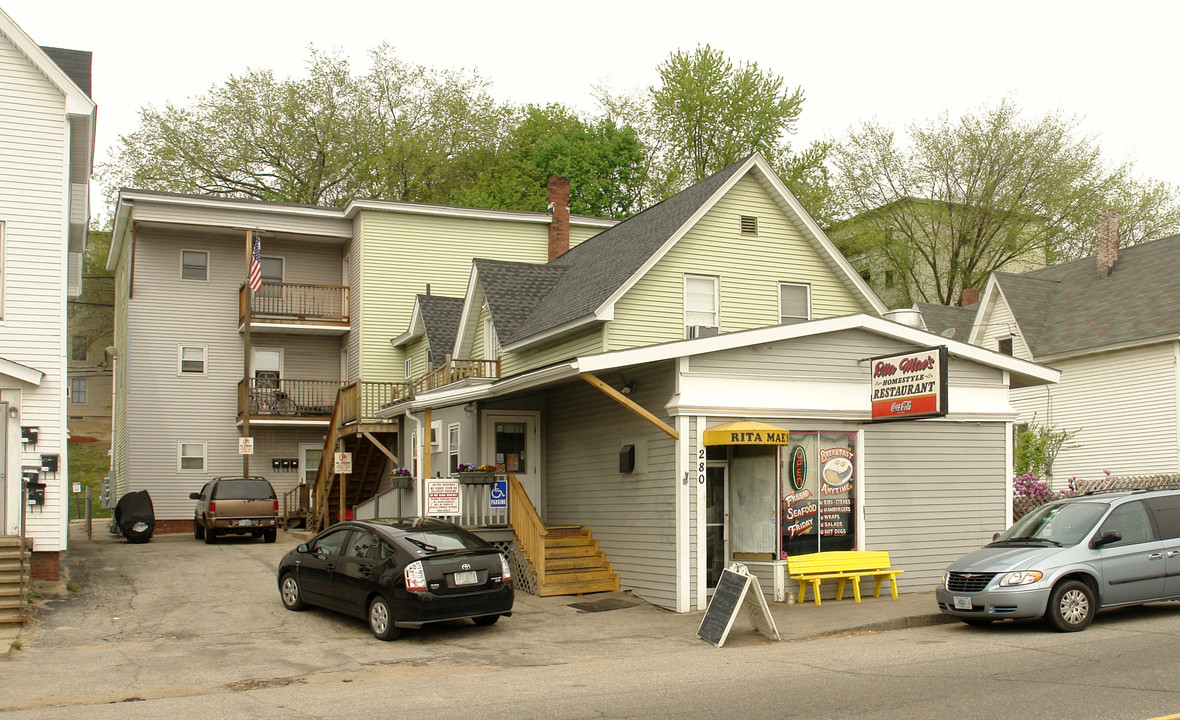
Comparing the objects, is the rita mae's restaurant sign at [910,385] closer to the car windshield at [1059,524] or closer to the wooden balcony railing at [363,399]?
the car windshield at [1059,524]

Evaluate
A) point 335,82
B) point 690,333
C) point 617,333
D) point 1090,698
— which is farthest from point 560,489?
point 335,82

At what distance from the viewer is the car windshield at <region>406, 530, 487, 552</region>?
13312 mm

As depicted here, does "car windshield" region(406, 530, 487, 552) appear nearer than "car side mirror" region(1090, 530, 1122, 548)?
No

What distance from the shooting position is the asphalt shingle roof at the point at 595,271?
20.8m

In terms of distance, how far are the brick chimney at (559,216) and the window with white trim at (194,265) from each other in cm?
1119

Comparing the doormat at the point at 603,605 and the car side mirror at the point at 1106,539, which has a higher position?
the car side mirror at the point at 1106,539

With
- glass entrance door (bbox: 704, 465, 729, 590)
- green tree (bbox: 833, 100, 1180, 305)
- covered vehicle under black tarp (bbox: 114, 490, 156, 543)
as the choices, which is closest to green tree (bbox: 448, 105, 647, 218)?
green tree (bbox: 833, 100, 1180, 305)

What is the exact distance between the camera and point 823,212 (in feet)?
136

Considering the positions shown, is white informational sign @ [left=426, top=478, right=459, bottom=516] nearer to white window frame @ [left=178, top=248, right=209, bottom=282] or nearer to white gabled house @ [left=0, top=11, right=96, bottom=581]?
white gabled house @ [left=0, top=11, right=96, bottom=581]

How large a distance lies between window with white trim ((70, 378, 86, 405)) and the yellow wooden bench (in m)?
52.5

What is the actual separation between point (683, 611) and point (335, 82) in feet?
128

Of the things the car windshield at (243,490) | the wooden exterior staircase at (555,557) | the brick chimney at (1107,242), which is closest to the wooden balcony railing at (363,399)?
the car windshield at (243,490)

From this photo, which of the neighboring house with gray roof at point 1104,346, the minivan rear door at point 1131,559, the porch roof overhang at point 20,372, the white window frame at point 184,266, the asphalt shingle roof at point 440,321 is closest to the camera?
the minivan rear door at point 1131,559

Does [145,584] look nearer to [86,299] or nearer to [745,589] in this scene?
[745,589]
